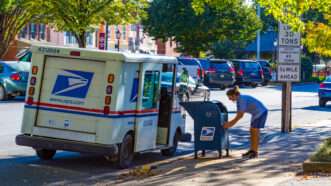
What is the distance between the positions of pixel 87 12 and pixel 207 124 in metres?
26.8

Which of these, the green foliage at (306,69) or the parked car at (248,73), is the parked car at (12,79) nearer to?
the parked car at (248,73)

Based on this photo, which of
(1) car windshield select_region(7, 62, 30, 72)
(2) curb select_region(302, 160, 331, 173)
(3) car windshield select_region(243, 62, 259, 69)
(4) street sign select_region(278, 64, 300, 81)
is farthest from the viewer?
(3) car windshield select_region(243, 62, 259, 69)

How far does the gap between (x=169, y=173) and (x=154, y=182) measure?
1010 mm

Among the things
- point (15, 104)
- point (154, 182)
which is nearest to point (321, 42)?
point (154, 182)

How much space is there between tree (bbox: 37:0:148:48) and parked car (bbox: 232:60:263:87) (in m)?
7.67

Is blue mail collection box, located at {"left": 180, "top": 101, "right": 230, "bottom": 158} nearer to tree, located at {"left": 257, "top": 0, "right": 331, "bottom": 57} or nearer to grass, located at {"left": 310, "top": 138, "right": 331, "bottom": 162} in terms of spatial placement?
grass, located at {"left": 310, "top": 138, "right": 331, "bottom": 162}

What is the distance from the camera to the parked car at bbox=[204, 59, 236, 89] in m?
39.5

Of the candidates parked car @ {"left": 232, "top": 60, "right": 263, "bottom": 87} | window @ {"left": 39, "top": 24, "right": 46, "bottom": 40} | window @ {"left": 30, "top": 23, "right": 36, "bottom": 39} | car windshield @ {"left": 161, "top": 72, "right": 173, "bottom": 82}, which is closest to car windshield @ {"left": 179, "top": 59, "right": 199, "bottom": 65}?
parked car @ {"left": 232, "top": 60, "right": 263, "bottom": 87}

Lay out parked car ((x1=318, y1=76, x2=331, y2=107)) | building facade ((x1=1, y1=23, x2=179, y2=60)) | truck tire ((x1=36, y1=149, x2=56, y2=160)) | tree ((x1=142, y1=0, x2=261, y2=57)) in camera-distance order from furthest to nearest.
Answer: building facade ((x1=1, y1=23, x2=179, y2=60)), tree ((x1=142, y1=0, x2=261, y2=57)), parked car ((x1=318, y1=76, x2=331, y2=107)), truck tire ((x1=36, y1=149, x2=56, y2=160))

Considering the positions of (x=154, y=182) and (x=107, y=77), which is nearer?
(x=154, y=182)

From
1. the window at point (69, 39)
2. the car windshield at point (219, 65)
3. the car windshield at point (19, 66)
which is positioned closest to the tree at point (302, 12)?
the car windshield at point (19, 66)

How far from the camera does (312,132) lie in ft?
60.7

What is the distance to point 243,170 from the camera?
36.8 feet

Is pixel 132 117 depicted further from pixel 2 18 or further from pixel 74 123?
pixel 2 18
